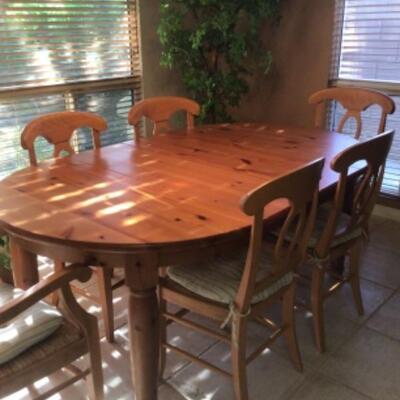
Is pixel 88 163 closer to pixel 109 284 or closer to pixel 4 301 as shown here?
pixel 109 284

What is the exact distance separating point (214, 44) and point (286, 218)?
86.3 inches

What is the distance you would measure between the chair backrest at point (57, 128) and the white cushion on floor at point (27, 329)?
92 cm

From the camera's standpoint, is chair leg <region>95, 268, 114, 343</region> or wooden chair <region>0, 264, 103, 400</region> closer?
wooden chair <region>0, 264, 103, 400</region>

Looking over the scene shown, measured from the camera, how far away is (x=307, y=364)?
6.60ft

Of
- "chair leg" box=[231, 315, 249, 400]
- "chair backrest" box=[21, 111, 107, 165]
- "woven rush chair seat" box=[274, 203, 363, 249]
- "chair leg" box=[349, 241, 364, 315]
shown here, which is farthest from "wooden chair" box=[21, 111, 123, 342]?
"chair leg" box=[349, 241, 364, 315]

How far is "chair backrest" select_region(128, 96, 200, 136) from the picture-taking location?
2676 millimetres

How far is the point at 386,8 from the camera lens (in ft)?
10.3

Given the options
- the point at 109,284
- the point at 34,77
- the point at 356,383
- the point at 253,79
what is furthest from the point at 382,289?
the point at 34,77

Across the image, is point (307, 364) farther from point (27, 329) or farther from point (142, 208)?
point (27, 329)

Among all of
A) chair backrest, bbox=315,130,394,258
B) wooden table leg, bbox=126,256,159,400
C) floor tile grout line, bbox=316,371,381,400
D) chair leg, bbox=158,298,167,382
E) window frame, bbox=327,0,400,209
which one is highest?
window frame, bbox=327,0,400,209

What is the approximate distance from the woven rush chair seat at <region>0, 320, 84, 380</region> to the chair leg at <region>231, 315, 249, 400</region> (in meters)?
0.51

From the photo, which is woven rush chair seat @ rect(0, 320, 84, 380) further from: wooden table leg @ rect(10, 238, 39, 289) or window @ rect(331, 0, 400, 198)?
window @ rect(331, 0, 400, 198)

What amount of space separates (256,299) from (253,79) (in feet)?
8.77

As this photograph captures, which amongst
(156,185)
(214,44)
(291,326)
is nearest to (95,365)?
(156,185)
